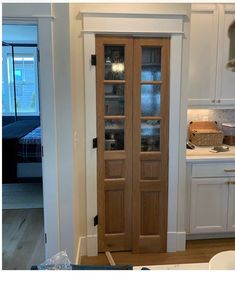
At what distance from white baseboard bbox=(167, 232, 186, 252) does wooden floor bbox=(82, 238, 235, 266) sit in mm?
51

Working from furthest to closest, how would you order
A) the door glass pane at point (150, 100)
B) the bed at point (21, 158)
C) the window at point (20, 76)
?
the window at point (20, 76) < the bed at point (21, 158) < the door glass pane at point (150, 100)

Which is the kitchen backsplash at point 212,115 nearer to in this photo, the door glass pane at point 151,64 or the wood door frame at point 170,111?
the wood door frame at point 170,111

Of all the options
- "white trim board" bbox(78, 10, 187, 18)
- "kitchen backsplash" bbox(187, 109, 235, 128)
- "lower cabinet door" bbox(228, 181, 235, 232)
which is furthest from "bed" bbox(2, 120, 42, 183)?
"lower cabinet door" bbox(228, 181, 235, 232)

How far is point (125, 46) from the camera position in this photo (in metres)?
2.64

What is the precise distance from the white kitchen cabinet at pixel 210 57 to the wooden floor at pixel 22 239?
6.83 feet

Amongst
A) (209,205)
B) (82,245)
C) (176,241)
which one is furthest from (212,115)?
(82,245)

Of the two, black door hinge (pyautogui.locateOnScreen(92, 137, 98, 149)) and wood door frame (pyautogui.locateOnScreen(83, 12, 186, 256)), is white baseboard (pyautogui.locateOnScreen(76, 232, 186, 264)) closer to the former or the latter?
wood door frame (pyautogui.locateOnScreen(83, 12, 186, 256))

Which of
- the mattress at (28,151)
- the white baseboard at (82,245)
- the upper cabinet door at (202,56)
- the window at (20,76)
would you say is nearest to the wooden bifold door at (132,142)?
the white baseboard at (82,245)

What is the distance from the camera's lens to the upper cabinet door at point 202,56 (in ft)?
9.60

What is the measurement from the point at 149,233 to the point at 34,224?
1.32 meters

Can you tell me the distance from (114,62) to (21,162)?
2429mm

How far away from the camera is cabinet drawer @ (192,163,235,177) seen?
2.92 m

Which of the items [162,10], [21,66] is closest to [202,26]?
[162,10]

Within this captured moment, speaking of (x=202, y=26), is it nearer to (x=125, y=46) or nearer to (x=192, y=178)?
(x=125, y=46)
